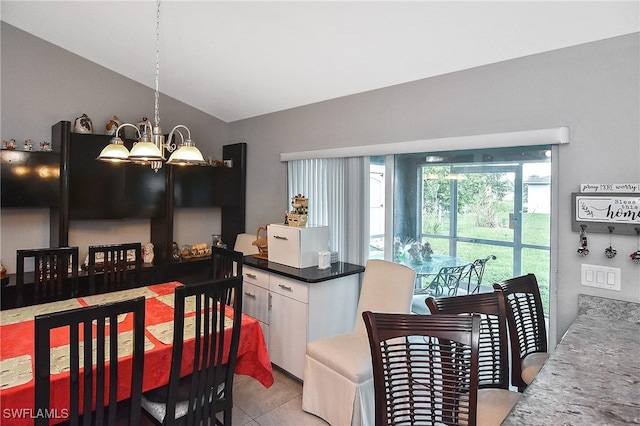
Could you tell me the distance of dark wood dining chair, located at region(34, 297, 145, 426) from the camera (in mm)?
1306

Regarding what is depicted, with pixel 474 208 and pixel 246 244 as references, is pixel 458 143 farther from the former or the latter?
pixel 246 244

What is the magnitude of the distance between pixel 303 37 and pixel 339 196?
1356 mm

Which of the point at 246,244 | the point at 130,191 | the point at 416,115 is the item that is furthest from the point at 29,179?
the point at 416,115

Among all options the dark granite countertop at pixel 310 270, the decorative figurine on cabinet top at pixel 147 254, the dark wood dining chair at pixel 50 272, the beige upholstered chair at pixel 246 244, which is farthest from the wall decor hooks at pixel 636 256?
the decorative figurine on cabinet top at pixel 147 254

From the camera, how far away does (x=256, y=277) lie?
3.20m

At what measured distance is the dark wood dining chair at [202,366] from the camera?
5.66ft

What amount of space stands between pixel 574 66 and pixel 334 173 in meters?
1.88

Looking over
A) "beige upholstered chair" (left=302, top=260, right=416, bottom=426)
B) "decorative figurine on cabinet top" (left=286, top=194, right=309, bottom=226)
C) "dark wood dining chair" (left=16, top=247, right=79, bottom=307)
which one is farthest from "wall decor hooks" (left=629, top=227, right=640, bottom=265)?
"dark wood dining chair" (left=16, top=247, right=79, bottom=307)

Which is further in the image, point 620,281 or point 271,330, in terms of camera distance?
point 271,330

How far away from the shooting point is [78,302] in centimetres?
235

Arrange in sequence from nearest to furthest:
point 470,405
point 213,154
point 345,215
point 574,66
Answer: point 470,405, point 574,66, point 345,215, point 213,154

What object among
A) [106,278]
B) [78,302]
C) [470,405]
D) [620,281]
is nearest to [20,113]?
[106,278]

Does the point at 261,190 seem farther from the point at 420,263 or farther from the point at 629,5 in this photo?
the point at 629,5

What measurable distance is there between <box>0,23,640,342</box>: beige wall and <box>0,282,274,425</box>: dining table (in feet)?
4.87
